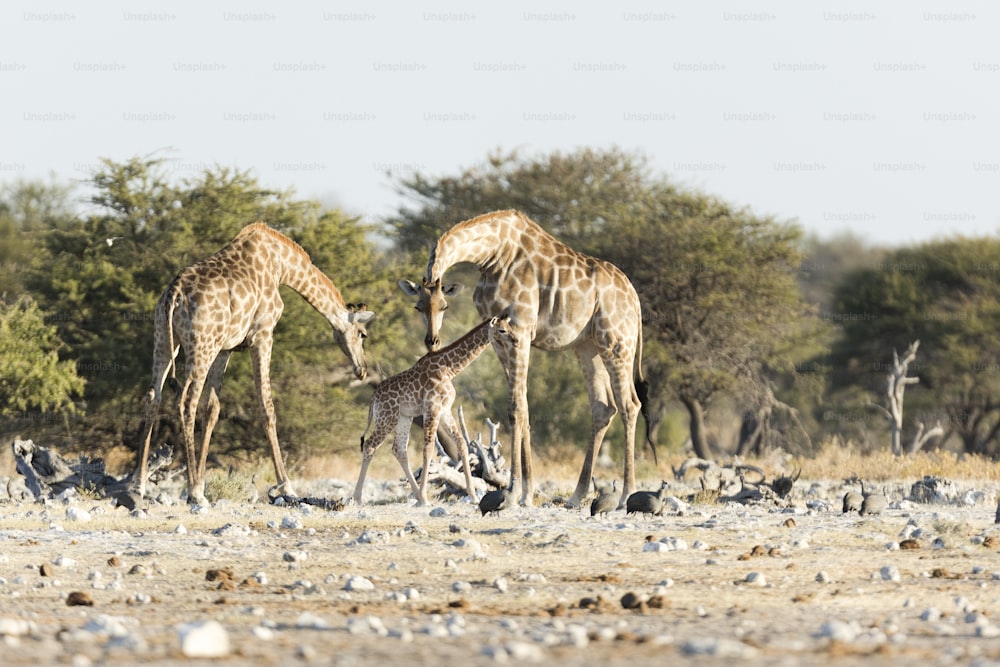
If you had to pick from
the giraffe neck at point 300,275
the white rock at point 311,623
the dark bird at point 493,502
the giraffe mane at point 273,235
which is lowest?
the white rock at point 311,623

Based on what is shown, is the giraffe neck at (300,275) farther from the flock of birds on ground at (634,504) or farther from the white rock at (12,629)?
the white rock at (12,629)

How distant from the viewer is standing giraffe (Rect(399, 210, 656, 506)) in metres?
12.0

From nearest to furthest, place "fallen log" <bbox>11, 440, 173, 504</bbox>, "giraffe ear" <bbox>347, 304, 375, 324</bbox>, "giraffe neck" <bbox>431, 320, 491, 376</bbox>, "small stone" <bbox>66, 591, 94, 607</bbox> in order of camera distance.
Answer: "small stone" <bbox>66, 591, 94, 607</bbox> → "giraffe neck" <bbox>431, 320, 491, 376</bbox> → "fallen log" <bbox>11, 440, 173, 504</bbox> → "giraffe ear" <bbox>347, 304, 375, 324</bbox>

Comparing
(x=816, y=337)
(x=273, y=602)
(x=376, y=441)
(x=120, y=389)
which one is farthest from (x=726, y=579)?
(x=816, y=337)

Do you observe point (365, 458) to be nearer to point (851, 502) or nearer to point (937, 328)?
point (851, 502)

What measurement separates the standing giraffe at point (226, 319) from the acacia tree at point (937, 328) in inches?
734

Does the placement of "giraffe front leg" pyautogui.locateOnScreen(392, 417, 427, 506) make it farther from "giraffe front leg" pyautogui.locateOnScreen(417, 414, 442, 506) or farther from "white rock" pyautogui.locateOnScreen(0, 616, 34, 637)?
"white rock" pyautogui.locateOnScreen(0, 616, 34, 637)

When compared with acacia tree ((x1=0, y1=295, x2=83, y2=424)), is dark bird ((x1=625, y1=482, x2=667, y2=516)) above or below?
below

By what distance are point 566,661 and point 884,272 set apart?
92.9 feet

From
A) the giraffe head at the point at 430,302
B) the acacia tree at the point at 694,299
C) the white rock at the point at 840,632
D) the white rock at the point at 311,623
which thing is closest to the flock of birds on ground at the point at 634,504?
the giraffe head at the point at 430,302

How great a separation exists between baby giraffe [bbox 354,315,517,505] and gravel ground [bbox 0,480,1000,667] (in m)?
0.65

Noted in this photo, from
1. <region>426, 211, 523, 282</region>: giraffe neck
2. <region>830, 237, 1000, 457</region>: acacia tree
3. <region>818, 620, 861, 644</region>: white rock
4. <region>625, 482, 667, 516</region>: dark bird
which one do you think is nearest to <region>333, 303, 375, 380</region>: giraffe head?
<region>426, 211, 523, 282</region>: giraffe neck

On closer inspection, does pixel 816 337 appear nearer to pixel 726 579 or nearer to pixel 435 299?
pixel 435 299

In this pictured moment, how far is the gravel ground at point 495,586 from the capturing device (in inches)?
207
